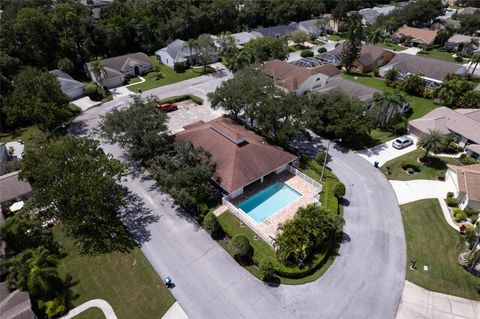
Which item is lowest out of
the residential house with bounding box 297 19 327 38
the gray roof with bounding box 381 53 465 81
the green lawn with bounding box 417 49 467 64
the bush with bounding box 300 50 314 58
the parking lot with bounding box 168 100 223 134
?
the parking lot with bounding box 168 100 223 134

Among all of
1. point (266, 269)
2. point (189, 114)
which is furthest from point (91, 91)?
point (266, 269)

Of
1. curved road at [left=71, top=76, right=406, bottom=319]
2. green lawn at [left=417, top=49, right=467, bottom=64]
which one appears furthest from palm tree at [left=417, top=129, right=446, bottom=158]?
green lawn at [left=417, top=49, right=467, bottom=64]

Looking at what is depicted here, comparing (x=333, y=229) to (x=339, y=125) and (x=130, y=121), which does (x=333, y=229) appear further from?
(x=130, y=121)

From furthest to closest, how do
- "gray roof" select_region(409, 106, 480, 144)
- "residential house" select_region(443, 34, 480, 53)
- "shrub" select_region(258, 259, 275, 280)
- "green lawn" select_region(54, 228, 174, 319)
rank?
"residential house" select_region(443, 34, 480, 53)
"gray roof" select_region(409, 106, 480, 144)
"shrub" select_region(258, 259, 275, 280)
"green lawn" select_region(54, 228, 174, 319)

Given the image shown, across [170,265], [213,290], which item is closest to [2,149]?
[170,265]

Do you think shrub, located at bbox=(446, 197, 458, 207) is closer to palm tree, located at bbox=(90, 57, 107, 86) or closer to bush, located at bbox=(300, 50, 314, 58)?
bush, located at bbox=(300, 50, 314, 58)

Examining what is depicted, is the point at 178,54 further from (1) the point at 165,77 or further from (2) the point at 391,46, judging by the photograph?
(2) the point at 391,46

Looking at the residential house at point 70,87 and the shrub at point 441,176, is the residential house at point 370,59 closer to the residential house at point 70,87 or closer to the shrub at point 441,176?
the shrub at point 441,176
